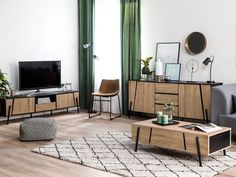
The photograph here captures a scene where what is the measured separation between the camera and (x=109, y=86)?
304 inches

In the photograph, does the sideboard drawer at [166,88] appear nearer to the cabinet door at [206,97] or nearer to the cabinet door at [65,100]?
the cabinet door at [206,97]

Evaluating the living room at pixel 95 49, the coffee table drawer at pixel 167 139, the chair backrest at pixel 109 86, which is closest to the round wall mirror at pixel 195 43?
the living room at pixel 95 49

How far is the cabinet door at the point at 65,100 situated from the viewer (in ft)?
24.6

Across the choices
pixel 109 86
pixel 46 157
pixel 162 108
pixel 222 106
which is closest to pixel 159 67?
pixel 162 108

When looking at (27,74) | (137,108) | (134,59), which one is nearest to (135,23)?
(134,59)

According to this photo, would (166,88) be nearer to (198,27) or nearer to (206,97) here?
(206,97)

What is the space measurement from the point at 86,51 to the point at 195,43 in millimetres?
2664

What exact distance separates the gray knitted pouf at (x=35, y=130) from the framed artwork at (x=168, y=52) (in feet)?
9.04

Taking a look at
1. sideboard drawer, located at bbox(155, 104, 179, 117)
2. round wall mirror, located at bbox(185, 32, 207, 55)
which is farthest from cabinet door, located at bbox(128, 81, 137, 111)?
round wall mirror, located at bbox(185, 32, 207, 55)

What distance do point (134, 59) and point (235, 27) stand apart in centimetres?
209

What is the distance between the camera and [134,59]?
7.41m

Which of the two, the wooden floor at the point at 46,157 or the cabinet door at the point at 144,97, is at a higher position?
the cabinet door at the point at 144,97

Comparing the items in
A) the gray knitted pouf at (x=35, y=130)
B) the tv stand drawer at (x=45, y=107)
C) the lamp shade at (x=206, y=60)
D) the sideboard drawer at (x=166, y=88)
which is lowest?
the gray knitted pouf at (x=35, y=130)

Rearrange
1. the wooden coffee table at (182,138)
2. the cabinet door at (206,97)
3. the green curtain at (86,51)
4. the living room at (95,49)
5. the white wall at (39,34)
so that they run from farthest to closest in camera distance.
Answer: the green curtain at (86,51) → the white wall at (39,34) → the cabinet door at (206,97) → the living room at (95,49) → the wooden coffee table at (182,138)
